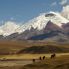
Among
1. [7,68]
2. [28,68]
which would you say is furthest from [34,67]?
[7,68]

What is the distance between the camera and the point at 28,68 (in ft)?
300

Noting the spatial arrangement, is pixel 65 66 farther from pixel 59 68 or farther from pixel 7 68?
pixel 7 68

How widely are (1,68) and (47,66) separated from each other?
15.4 m

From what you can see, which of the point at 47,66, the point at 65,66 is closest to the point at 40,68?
the point at 47,66

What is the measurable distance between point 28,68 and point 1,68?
10082 millimetres

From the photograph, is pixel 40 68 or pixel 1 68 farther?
pixel 1 68

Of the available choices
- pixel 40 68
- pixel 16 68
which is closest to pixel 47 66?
pixel 40 68

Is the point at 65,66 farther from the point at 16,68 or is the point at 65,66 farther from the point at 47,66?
the point at 16,68

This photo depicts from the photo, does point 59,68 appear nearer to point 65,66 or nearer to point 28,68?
point 65,66

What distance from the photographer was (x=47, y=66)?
299ft

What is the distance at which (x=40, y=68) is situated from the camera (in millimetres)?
89625

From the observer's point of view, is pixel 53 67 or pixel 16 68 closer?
pixel 53 67

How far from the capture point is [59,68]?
8431 centimetres

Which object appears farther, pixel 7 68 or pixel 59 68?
pixel 7 68
